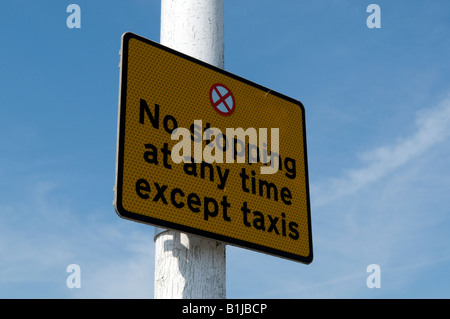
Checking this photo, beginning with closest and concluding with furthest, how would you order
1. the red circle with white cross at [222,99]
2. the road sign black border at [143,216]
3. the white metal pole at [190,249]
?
the road sign black border at [143,216] → the white metal pole at [190,249] → the red circle with white cross at [222,99]

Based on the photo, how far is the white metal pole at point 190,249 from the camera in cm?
339

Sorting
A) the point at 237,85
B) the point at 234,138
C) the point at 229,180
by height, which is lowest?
the point at 229,180

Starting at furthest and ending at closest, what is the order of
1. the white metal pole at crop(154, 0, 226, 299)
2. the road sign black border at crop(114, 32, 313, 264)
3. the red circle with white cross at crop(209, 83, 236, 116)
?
1. the red circle with white cross at crop(209, 83, 236, 116)
2. the white metal pole at crop(154, 0, 226, 299)
3. the road sign black border at crop(114, 32, 313, 264)

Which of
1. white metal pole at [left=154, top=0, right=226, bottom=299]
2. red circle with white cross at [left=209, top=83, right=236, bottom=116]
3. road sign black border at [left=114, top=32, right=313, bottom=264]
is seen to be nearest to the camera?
road sign black border at [left=114, top=32, right=313, bottom=264]

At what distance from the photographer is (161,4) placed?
4141 millimetres

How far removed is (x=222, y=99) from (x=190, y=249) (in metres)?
0.88

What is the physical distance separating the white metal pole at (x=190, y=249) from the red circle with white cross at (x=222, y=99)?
0.19 m

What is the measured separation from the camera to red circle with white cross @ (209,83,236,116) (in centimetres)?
381

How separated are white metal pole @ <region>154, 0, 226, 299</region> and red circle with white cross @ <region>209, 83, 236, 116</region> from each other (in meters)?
0.19

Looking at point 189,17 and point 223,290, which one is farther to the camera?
point 189,17

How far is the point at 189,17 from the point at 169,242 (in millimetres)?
1314
